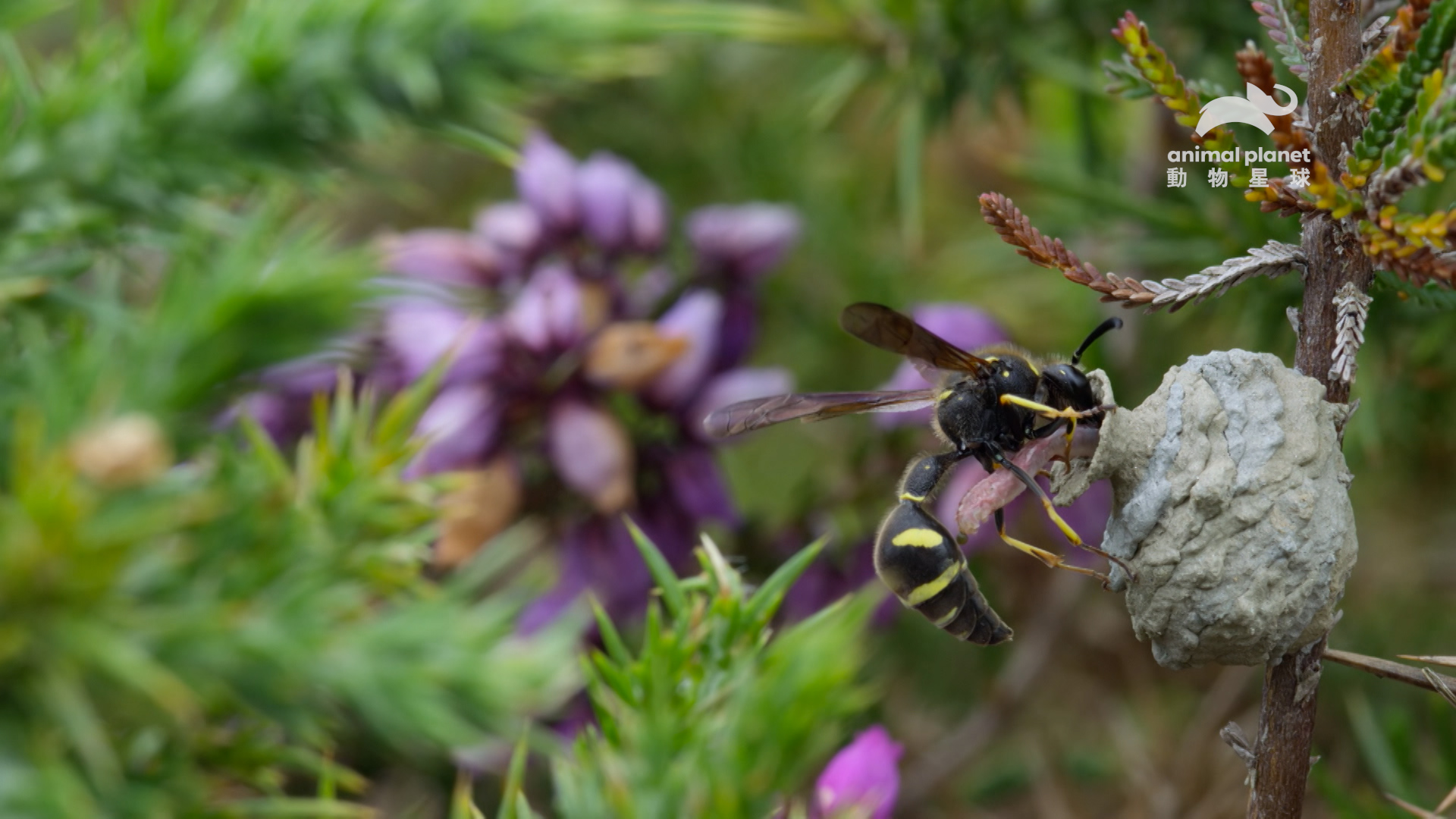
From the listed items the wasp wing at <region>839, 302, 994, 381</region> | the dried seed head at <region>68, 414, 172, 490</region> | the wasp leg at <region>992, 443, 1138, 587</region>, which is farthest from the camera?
the wasp wing at <region>839, 302, 994, 381</region>

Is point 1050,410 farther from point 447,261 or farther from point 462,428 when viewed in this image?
point 447,261

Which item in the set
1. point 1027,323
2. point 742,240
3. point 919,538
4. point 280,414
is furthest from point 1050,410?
point 1027,323

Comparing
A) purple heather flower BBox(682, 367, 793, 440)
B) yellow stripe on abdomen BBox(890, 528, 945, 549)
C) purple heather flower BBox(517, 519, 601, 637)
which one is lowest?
purple heather flower BBox(517, 519, 601, 637)

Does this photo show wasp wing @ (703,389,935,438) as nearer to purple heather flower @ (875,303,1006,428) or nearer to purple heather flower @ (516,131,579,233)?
purple heather flower @ (875,303,1006,428)

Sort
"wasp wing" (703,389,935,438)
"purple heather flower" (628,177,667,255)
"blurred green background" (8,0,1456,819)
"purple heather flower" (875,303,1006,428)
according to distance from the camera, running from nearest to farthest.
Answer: "wasp wing" (703,389,935,438), "blurred green background" (8,0,1456,819), "purple heather flower" (875,303,1006,428), "purple heather flower" (628,177,667,255)

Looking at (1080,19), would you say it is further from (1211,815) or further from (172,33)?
(172,33)

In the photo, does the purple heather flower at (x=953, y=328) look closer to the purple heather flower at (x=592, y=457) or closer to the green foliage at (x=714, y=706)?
the purple heather flower at (x=592, y=457)

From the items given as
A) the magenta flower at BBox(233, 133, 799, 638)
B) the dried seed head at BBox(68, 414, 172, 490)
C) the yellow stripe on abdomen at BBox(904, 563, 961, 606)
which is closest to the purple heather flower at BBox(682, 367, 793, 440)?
the magenta flower at BBox(233, 133, 799, 638)
